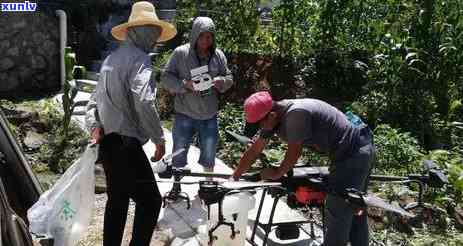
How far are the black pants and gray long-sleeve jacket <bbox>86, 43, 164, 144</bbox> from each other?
0.10 meters

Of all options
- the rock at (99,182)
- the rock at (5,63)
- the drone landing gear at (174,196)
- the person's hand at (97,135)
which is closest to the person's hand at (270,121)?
the person's hand at (97,135)

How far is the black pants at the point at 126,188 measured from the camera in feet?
12.1

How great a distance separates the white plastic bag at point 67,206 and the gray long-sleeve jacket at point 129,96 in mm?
249

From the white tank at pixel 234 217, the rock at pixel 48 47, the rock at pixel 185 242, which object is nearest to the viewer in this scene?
the white tank at pixel 234 217

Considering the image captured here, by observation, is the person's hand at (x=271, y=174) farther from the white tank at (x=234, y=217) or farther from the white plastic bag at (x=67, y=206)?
the white plastic bag at (x=67, y=206)

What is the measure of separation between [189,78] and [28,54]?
5.93 meters

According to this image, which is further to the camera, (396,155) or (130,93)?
(396,155)

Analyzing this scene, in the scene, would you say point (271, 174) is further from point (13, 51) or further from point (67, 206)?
point (13, 51)

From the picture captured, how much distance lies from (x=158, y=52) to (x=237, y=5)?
2.12 metres

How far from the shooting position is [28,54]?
32.3 ft

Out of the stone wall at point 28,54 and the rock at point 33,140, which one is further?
the stone wall at point 28,54

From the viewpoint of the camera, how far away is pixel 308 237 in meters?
4.74

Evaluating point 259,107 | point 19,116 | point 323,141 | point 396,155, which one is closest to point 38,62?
point 19,116

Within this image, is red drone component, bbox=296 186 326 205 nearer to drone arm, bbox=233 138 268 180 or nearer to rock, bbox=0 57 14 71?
drone arm, bbox=233 138 268 180
